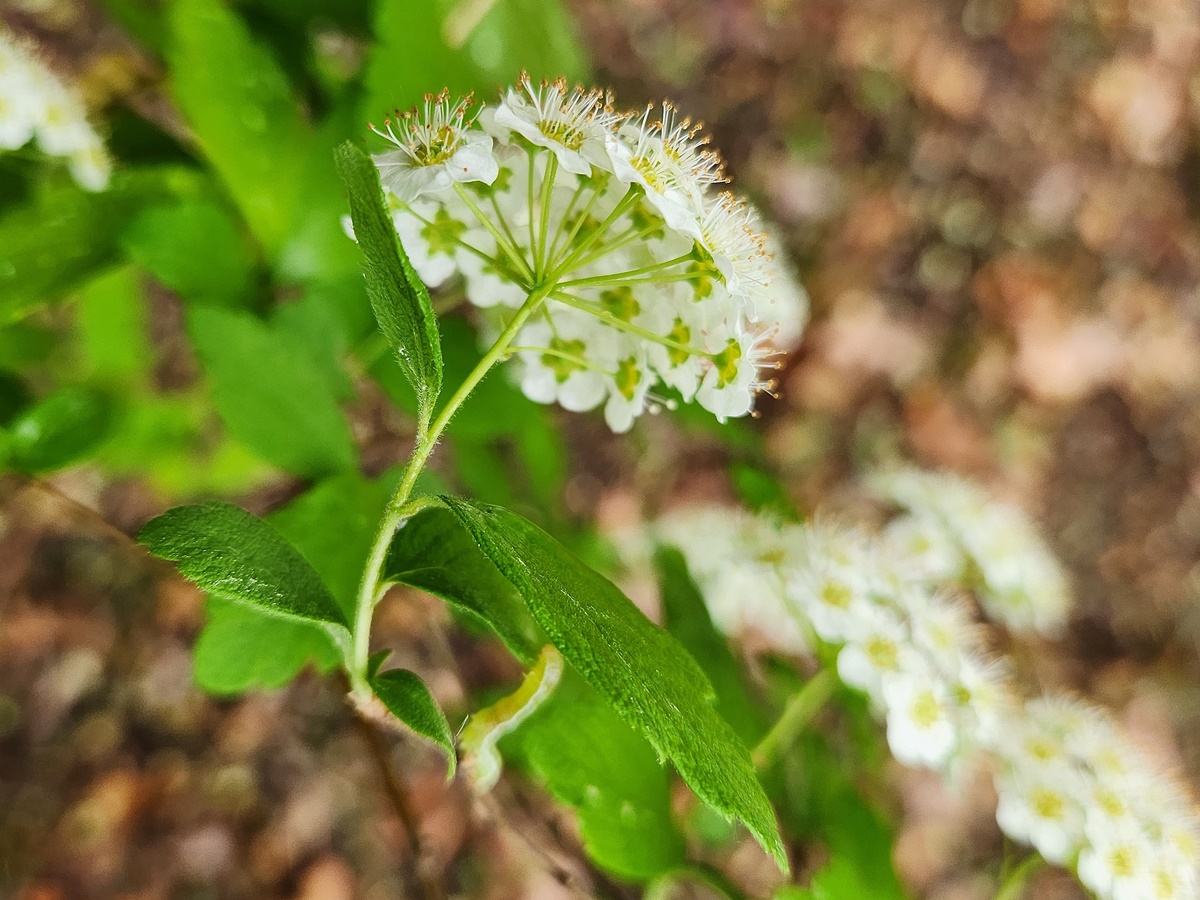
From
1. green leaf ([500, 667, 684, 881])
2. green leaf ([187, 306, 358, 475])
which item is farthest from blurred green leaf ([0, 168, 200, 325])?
green leaf ([500, 667, 684, 881])

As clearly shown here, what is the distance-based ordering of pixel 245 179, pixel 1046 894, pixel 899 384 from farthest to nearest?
pixel 899 384
pixel 1046 894
pixel 245 179

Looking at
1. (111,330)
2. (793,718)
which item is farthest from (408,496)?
(111,330)

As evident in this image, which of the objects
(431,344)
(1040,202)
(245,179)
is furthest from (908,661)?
(1040,202)

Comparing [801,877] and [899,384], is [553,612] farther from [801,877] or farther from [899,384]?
[899,384]

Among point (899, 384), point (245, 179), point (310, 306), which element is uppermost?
point (245, 179)

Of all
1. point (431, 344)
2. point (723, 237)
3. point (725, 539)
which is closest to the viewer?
point (431, 344)

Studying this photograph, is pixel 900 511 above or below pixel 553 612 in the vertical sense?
below

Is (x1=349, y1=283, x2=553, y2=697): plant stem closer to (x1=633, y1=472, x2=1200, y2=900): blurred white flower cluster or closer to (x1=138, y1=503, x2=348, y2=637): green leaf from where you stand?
(x1=138, y1=503, x2=348, y2=637): green leaf

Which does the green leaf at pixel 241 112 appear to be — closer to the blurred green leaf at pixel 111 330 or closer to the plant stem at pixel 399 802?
the blurred green leaf at pixel 111 330
